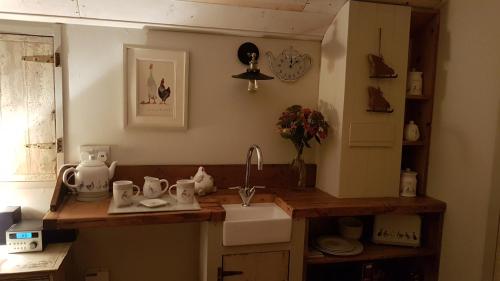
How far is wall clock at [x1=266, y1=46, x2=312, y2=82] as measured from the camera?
2033 mm

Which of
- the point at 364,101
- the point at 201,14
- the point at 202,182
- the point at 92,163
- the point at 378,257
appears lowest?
the point at 378,257

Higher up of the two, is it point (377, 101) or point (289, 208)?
point (377, 101)

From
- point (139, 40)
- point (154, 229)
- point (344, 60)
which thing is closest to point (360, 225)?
point (344, 60)

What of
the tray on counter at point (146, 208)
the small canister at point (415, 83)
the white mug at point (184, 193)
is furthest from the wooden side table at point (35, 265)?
the small canister at point (415, 83)

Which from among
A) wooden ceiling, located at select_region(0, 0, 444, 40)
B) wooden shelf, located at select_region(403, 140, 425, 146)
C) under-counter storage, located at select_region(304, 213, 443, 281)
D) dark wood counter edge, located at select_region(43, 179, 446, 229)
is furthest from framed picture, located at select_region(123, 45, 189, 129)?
wooden shelf, located at select_region(403, 140, 425, 146)

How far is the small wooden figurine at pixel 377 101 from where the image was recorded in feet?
6.01

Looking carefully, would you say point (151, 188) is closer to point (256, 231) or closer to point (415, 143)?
point (256, 231)

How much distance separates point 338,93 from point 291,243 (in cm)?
85

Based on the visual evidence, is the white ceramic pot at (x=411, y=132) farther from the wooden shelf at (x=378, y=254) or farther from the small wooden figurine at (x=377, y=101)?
the wooden shelf at (x=378, y=254)

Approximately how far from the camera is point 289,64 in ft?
6.73

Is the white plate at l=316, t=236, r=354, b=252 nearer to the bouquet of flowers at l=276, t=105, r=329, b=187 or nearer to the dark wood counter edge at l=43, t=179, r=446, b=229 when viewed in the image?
the dark wood counter edge at l=43, t=179, r=446, b=229

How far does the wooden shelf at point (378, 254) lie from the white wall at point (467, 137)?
129 millimetres

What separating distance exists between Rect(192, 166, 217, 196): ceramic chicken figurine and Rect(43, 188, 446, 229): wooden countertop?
0.04 m

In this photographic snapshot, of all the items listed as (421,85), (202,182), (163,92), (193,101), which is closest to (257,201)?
(202,182)
